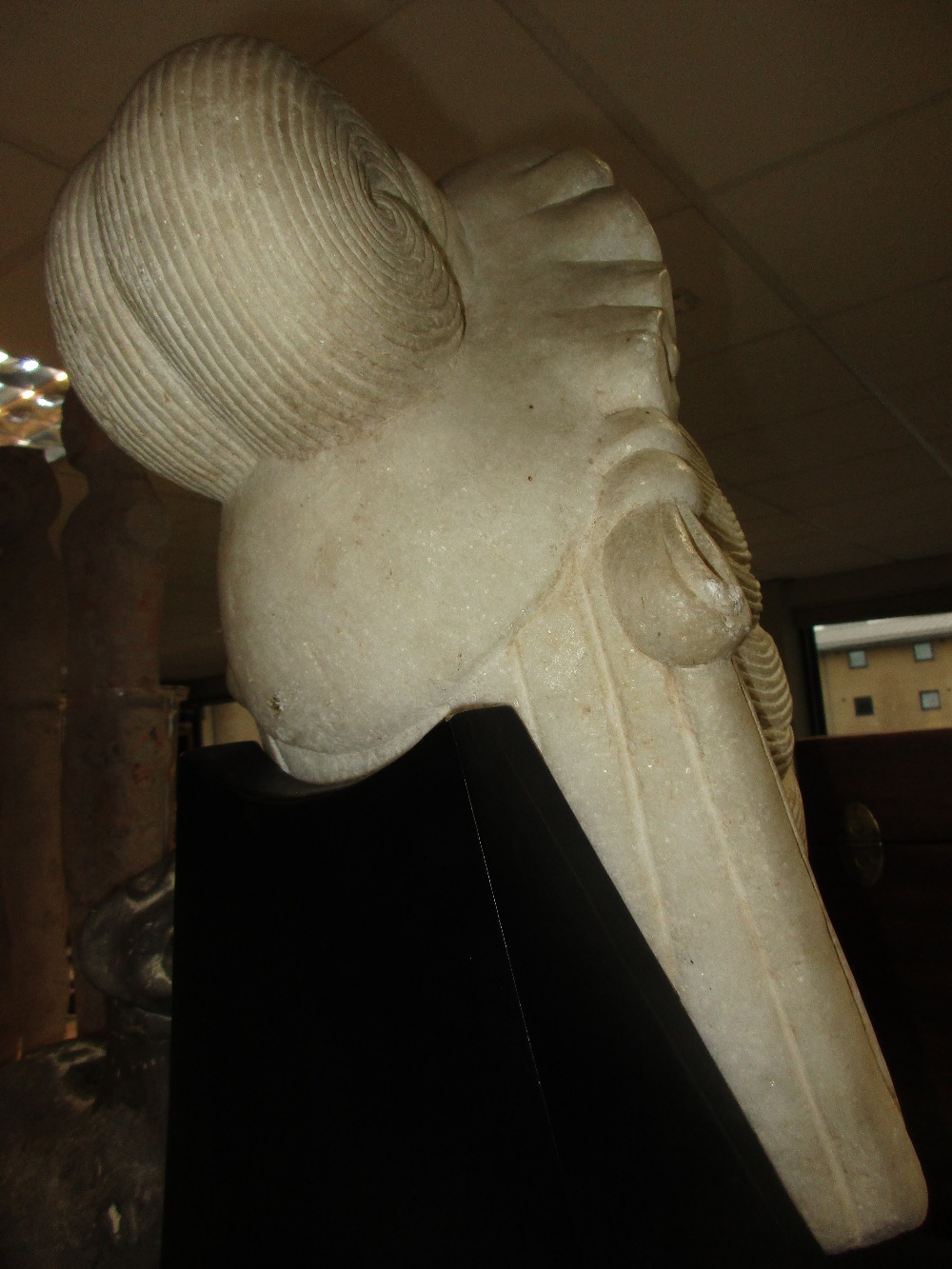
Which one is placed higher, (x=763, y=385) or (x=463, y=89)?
(x=763, y=385)

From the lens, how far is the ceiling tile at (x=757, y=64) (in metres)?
1.43

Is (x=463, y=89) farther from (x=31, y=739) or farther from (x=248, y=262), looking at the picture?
(x=31, y=739)

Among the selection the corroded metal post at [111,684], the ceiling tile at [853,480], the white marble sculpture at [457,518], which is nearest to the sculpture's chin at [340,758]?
the white marble sculpture at [457,518]

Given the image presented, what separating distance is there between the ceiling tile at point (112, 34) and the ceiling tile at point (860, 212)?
3.03 feet

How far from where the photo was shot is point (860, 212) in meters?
2.03

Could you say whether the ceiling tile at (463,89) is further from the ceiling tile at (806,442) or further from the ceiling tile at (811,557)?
the ceiling tile at (811,557)

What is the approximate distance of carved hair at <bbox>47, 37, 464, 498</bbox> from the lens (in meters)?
0.60

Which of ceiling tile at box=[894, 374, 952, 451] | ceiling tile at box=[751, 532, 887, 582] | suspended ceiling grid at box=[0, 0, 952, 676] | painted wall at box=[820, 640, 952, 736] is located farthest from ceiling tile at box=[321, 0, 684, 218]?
painted wall at box=[820, 640, 952, 736]

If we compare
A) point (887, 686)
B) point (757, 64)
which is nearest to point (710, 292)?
point (757, 64)

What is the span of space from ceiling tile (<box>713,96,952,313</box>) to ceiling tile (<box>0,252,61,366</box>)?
5.07ft

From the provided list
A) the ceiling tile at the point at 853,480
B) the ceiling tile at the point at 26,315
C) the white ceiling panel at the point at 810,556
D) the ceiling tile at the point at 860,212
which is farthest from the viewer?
the white ceiling panel at the point at 810,556

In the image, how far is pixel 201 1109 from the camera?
2.43ft

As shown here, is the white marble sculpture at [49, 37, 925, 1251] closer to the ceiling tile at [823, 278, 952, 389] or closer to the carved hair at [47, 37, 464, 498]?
the carved hair at [47, 37, 464, 498]

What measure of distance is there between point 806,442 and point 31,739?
2.96m
